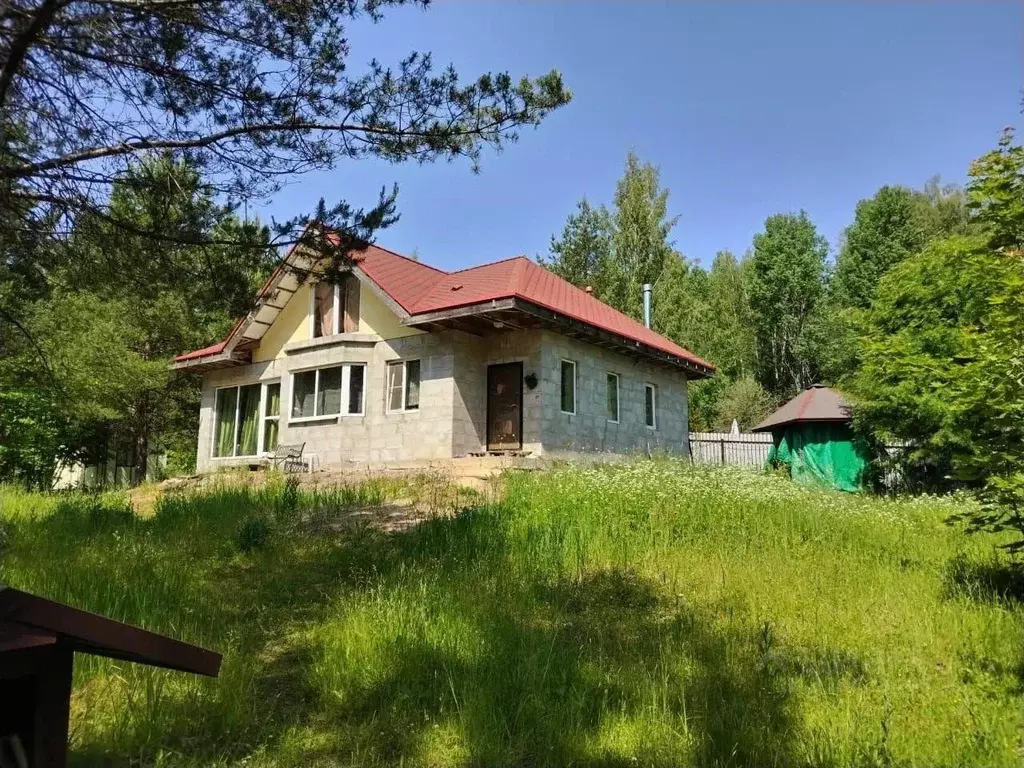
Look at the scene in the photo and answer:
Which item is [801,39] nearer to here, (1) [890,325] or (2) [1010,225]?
(2) [1010,225]

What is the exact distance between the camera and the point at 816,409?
1945 centimetres

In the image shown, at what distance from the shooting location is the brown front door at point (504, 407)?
15.2m

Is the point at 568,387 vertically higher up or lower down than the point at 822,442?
higher up

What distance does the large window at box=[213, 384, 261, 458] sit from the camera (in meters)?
19.4

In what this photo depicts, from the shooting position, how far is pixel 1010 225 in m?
4.87

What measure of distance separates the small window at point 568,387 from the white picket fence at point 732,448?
862cm

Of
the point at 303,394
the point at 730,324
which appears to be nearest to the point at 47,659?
the point at 303,394

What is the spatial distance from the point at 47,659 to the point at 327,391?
15.6m

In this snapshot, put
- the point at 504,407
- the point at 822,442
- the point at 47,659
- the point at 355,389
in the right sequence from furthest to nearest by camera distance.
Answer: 1. the point at 822,442
2. the point at 355,389
3. the point at 504,407
4. the point at 47,659

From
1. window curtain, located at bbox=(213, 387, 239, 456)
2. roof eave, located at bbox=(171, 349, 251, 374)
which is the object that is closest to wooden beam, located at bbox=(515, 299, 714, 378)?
roof eave, located at bbox=(171, 349, 251, 374)

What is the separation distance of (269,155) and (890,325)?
15740 mm

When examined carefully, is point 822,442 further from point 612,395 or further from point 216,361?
point 216,361

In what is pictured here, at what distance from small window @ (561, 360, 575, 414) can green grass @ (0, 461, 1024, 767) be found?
730cm

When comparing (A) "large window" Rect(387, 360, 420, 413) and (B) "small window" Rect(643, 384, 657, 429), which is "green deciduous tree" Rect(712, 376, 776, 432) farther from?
(A) "large window" Rect(387, 360, 420, 413)
